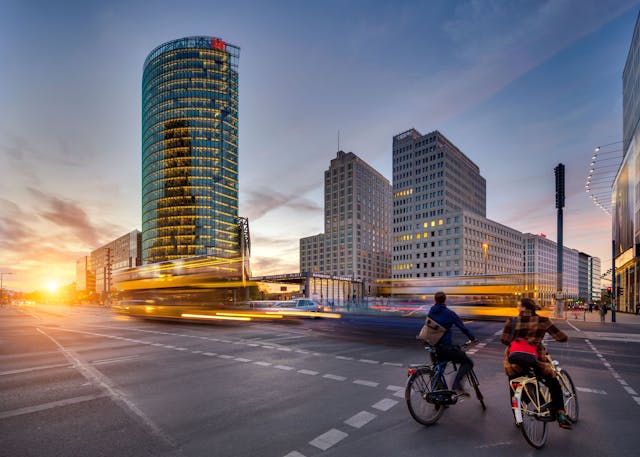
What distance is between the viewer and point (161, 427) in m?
5.30

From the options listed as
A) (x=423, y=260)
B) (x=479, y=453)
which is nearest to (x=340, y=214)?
(x=423, y=260)

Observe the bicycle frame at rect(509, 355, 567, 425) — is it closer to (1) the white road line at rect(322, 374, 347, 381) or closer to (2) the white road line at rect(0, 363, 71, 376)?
(1) the white road line at rect(322, 374, 347, 381)

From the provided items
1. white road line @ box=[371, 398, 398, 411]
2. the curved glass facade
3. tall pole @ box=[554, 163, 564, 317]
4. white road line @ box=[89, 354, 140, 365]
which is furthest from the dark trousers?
the curved glass facade

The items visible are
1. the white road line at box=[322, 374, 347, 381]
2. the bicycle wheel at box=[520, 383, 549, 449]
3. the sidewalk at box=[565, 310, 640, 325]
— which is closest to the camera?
the bicycle wheel at box=[520, 383, 549, 449]

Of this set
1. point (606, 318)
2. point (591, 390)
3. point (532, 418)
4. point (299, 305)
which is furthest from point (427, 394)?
point (606, 318)

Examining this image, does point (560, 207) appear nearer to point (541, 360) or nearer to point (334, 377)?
point (334, 377)

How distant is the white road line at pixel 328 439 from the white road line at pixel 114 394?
1.89 m

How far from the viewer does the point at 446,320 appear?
5.83 meters

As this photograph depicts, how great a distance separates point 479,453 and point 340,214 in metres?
161

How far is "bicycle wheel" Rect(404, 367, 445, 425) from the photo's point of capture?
5320 mm

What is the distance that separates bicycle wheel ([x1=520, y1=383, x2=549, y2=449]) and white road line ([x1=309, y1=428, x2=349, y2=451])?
2.39m

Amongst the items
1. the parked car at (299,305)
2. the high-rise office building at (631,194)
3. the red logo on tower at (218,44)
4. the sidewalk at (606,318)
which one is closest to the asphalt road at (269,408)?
the parked car at (299,305)

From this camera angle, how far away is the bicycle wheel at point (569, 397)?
5199 mm

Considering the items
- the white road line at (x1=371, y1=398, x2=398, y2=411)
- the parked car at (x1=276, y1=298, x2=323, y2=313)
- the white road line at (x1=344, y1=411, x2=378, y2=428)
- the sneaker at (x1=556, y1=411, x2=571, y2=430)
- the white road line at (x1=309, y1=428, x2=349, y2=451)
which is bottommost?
the parked car at (x1=276, y1=298, x2=323, y2=313)
